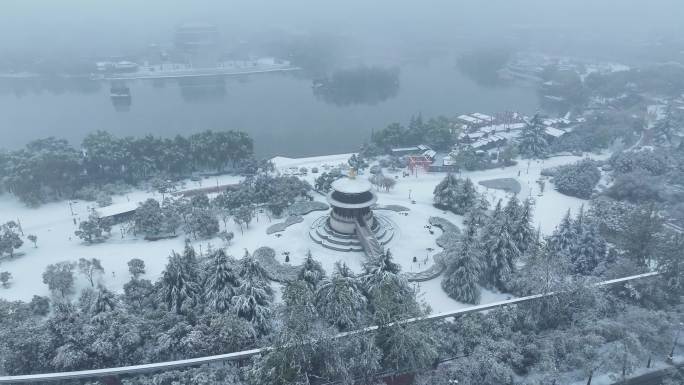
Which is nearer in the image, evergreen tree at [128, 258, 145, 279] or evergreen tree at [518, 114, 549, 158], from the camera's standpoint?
evergreen tree at [128, 258, 145, 279]

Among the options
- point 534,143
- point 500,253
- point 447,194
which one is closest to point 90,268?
point 500,253

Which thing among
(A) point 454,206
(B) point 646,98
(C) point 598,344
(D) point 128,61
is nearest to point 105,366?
(C) point 598,344

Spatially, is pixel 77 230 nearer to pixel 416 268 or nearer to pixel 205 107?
pixel 416 268

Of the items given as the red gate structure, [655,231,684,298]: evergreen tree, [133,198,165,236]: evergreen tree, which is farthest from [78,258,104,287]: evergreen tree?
[655,231,684,298]: evergreen tree

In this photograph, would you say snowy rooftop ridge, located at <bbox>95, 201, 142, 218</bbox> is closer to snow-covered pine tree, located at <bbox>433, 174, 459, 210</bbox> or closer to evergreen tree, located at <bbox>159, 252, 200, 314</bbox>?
evergreen tree, located at <bbox>159, 252, 200, 314</bbox>

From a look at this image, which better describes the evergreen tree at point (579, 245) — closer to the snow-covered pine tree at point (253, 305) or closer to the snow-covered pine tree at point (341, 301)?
the snow-covered pine tree at point (341, 301)

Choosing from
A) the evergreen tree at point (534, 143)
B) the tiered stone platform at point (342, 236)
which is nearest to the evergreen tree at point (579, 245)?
the tiered stone platform at point (342, 236)

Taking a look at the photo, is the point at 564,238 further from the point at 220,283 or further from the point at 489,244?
the point at 220,283
